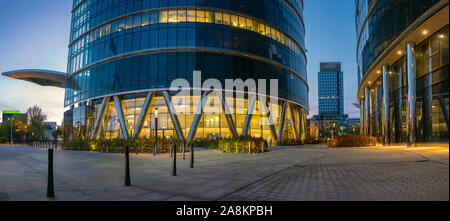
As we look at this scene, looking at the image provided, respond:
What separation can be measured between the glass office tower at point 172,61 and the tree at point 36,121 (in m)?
37.1

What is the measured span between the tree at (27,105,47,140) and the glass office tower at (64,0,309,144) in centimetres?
3712

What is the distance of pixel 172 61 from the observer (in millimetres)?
37656

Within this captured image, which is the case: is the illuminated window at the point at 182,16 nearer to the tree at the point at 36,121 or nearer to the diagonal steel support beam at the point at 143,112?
the diagonal steel support beam at the point at 143,112

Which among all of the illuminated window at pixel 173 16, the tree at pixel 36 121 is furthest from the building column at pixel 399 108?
the tree at pixel 36 121

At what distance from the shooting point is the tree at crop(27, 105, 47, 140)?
2867 inches

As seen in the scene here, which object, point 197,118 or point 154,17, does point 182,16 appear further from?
point 197,118

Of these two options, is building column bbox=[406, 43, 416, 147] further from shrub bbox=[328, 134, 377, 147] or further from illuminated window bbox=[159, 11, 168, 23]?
illuminated window bbox=[159, 11, 168, 23]

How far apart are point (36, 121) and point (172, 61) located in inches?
2355

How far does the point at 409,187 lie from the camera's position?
4590mm

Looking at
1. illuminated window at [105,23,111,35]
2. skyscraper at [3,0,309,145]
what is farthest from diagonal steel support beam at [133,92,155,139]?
illuminated window at [105,23,111,35]

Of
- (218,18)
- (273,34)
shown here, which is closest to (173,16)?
(218,18)

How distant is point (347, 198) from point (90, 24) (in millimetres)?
51608
